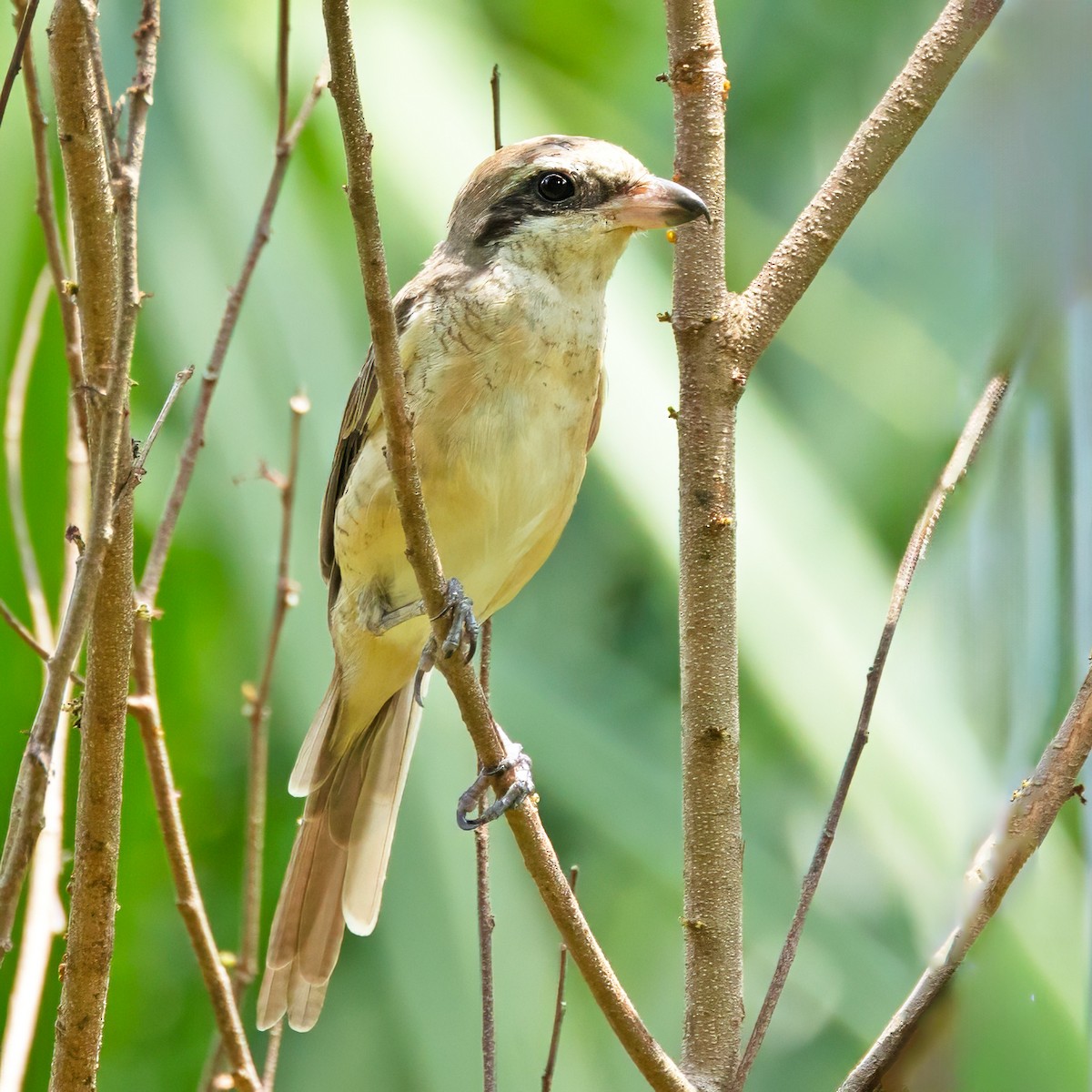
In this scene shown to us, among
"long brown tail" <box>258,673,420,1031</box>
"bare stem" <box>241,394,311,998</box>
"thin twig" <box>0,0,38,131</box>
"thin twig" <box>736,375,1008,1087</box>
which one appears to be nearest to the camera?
"thin twig" <box>0,0,38,131</box>

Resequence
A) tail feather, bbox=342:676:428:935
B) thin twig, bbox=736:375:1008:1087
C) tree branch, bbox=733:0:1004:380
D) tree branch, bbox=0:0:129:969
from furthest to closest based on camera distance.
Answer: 1. tail feather, bbox=342:676:428:935
2. tree branch, bbox=733:0:1004:380
3. thin twig, bbox=736:375:1008:1087
4. tree branch, bbox=0:0:129:969

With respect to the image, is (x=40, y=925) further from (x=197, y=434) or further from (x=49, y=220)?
(x=49, y=220)

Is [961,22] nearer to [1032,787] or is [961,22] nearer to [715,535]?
[715,535]

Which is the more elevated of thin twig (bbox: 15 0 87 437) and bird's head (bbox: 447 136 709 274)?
bird's head (bbox: 447 136 709 274)

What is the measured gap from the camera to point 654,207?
184 centimetres

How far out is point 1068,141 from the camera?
1.68m

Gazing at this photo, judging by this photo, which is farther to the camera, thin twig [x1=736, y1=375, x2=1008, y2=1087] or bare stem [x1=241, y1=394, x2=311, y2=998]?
bare stem [x1=241, y1=394, x2=311, y2=998]

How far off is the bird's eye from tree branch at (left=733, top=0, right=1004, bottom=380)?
50 cm

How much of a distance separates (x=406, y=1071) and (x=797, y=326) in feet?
6.73

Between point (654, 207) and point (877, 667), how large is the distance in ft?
2.51

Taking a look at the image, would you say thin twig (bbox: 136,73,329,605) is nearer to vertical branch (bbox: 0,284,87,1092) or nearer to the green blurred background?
vertical branch (bbox: 0,284,87,1092)

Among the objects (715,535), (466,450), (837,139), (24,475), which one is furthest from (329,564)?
(837,139)

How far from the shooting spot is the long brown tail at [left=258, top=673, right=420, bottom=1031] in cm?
204

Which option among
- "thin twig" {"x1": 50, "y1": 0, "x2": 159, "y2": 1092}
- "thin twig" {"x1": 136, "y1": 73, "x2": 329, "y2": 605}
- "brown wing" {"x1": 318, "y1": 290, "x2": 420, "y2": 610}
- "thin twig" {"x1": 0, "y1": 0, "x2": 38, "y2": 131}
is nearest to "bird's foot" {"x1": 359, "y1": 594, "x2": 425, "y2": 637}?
"brown wing" {"x1": 318, "y1": 290, "x2": 420, "y2": 610}
